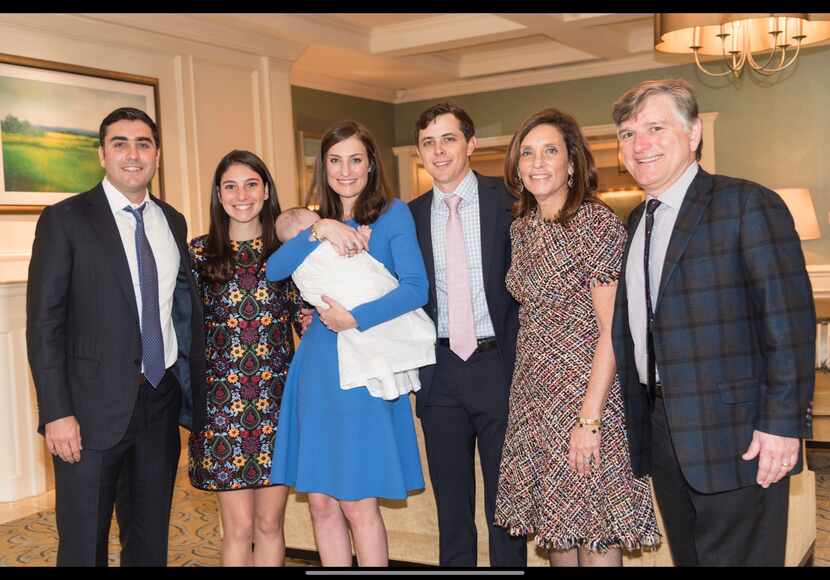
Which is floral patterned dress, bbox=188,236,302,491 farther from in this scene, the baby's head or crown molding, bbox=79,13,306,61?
crown molding, bbox=79,13,306,61

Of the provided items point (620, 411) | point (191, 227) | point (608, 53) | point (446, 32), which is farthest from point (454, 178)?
point (608, 53)

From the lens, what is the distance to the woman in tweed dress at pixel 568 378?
231cm

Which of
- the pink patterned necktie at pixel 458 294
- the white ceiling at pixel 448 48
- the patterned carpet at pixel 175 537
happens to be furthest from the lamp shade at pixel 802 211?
the patterned carpet at pixel 175 537

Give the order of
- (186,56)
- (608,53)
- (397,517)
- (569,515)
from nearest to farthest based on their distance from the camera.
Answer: (569,515)
(397,517)
(186,56)
(608,53)

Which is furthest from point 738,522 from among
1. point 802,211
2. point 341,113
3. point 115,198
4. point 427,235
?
point 341,113

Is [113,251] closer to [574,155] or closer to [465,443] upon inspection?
[465,443]

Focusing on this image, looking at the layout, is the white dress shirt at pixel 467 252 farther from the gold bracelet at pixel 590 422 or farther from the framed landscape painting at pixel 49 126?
the framed landscape painting at pixel 49 126

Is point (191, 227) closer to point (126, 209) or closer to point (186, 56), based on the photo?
point (186, 56)

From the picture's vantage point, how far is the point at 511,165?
253 cm

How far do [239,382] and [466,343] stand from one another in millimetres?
705

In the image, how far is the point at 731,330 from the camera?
1.95 meters

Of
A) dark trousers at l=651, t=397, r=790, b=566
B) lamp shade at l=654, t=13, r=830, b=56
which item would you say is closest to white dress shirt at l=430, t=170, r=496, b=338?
dark trousers at l=651, t=397, r=790, b=566

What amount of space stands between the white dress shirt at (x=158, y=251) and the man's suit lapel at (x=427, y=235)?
76 centimetres

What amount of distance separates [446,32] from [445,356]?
5.10 meters
